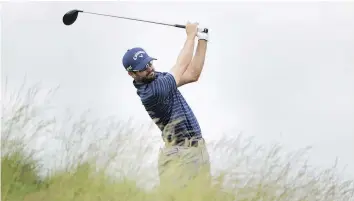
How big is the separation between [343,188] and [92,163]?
2.43 m

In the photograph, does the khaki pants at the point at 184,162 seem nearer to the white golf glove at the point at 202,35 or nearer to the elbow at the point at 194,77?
the elbow at the point at 194,77

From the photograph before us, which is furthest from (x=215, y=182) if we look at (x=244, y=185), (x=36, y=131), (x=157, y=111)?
(x=36, y=131)

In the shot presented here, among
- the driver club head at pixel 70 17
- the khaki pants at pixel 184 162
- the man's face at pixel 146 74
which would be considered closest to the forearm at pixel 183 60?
the man's face at pixel 146 74

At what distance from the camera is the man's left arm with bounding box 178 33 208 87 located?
6.10 meters

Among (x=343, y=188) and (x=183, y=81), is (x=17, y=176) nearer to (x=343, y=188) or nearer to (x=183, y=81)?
(x=183, y=81)

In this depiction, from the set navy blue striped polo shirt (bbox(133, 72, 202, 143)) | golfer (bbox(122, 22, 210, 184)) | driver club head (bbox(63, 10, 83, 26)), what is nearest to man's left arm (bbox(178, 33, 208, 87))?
golfer (bbox(122, 22, 210, 184))

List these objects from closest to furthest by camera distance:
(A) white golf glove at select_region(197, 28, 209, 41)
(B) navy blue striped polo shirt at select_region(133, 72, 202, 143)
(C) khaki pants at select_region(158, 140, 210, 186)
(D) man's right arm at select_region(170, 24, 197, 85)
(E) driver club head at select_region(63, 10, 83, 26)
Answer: (C) khaki pants at select_region(158, 140, 210, 186) < (B) navy blue striped polo shirt at select_region(133, 72, 202, 143) < (D) man's right arm at select_region(170, 24, 197, 85) < (A) white golf glove at select_region(197, 28, 209, 41) < (E) driver club head at select_region(63, 10, 83, 26)

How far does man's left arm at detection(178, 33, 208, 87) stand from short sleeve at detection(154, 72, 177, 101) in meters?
0.16

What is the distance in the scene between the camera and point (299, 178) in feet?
22.0

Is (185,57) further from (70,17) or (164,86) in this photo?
(70,17)

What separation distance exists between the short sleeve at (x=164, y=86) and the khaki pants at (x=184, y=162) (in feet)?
1.22

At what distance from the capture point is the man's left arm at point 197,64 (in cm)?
610

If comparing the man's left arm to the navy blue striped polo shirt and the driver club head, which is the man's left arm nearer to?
the navy blue striped polo shirt

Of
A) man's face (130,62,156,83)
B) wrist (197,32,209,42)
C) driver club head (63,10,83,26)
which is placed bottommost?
man's face (130,62,156,83)
